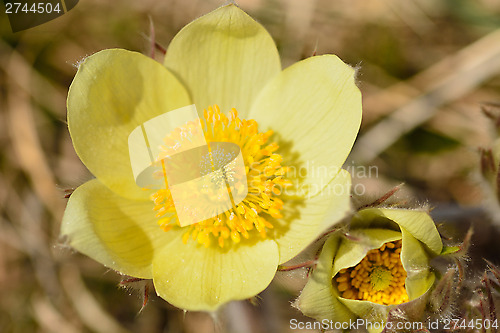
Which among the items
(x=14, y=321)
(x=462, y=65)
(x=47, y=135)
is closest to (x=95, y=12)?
(x=47, y=135)

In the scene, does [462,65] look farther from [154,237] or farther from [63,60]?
[63,60]

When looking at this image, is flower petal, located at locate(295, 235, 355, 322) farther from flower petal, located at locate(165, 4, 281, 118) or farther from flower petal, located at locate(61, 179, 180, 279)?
flower petal, located at locate(165, 4, 281, 118)

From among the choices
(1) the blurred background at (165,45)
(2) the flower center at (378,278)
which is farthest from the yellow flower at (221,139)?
(1) the blurred background at (165,45)

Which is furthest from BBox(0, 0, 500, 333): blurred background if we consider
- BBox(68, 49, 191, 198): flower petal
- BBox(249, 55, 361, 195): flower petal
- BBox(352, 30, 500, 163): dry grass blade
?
BBox(68, 49, 191, 198): flower petal

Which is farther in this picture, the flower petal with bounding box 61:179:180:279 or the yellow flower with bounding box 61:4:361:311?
the yellow flower with bounding box 61:4:361:311

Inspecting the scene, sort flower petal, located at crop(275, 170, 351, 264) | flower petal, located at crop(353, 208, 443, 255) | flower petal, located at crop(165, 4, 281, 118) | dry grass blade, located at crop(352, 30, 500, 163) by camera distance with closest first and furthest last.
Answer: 1. flower petal, located at crop(353, 208, 443, 255)
2. flower petal, located at crop(275, 170, 351, 264)
3. flower petal, located at crop(165, 4, 281, 118)
4. dry grass blade, located at crop(352, 30, 500, 163)
